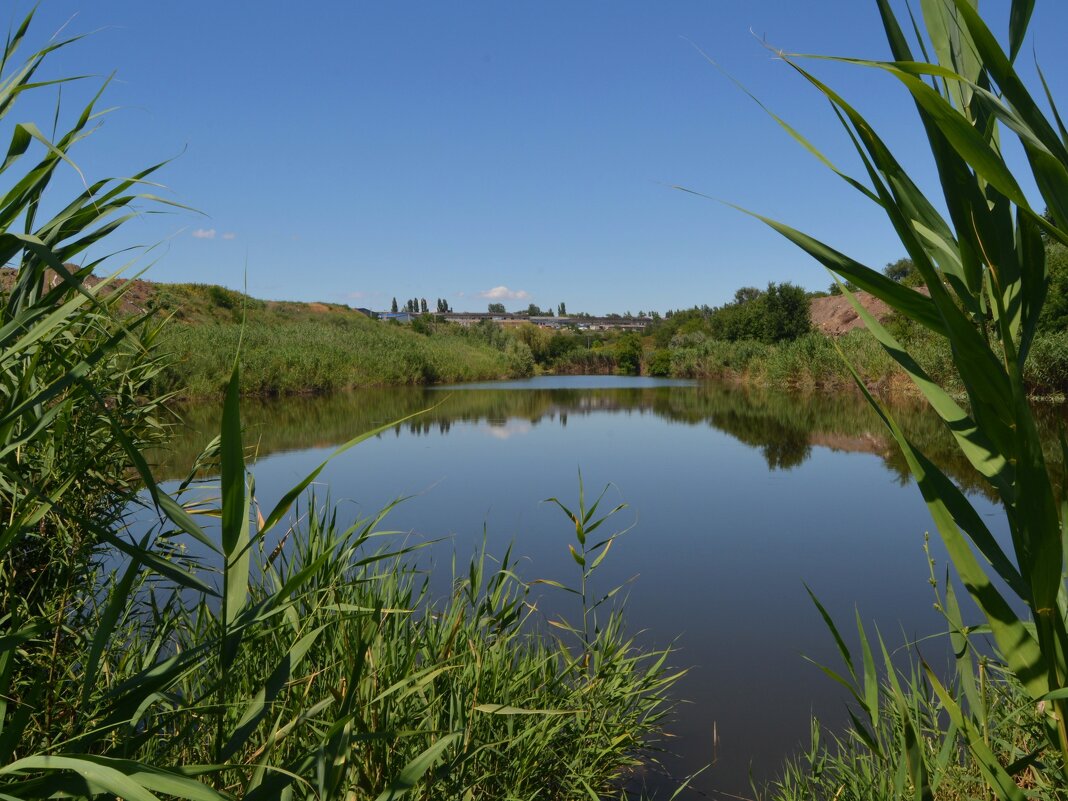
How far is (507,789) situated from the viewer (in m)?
1.88

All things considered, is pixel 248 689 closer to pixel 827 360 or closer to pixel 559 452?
pixel 559 452

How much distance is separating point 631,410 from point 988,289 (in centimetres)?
1452

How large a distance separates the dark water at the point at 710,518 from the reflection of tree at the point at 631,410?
0.09 m

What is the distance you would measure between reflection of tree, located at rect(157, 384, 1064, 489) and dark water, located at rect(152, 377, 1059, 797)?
0.09 m

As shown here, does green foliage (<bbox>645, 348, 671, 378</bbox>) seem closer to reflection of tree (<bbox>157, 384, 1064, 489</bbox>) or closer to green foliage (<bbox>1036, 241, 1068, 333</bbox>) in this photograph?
reflection of tree (<bbox>157, 384, 1064, 489</bbox>)

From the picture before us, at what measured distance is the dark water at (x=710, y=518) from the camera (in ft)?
9.64

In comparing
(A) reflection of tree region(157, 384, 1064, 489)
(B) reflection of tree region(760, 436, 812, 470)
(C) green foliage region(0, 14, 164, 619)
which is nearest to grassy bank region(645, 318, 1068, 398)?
(A) reflection of tree region(157, 384, 1064, 489)

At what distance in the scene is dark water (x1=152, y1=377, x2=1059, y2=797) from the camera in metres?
2.94

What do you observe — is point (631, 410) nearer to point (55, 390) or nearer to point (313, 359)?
point (313, 359)

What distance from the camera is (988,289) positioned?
0.75 m

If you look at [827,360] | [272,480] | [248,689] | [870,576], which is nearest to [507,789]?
[248,689]

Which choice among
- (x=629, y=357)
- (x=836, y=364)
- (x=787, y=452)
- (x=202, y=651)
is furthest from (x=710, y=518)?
(x=629, y=357)

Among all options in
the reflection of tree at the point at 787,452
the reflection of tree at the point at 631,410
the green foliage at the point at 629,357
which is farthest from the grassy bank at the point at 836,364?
the green foliage at the point at 629,357

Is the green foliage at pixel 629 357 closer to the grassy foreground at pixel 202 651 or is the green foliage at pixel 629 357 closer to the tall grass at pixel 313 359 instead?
the tall grass at pixel 313 359
